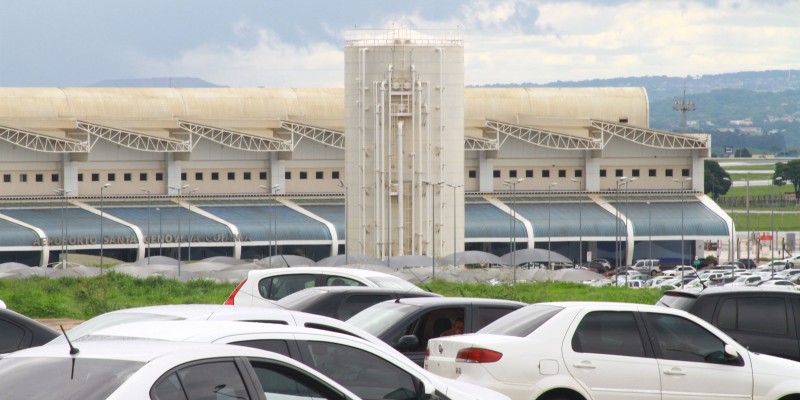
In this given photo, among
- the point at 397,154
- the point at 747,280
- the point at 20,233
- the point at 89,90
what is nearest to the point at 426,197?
the point at 397,154

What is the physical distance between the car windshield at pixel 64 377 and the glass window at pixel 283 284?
1307 centimetres

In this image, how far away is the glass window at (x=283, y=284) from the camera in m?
22.2

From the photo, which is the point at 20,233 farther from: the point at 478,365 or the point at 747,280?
the point at 478,365

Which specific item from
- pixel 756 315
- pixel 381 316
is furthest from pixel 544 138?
pixel 381 316

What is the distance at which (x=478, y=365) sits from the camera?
13.9 meters

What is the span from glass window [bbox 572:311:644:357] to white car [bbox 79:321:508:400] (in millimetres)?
3250

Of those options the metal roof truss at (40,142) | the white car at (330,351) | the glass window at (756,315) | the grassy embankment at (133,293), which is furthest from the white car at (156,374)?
the metal roof truss at (40,142)

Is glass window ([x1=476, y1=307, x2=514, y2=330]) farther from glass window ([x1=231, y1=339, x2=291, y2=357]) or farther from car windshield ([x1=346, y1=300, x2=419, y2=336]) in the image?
glass window ([x1=231, y1=339, x2=291, y2=357])

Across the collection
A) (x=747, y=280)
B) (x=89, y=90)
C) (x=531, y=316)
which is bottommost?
(x=747, y=280)

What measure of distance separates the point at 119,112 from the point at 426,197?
3136 cm

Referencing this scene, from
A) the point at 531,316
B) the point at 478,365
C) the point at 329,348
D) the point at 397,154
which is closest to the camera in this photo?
the point at 329,348

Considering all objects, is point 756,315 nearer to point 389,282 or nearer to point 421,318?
point 421,318

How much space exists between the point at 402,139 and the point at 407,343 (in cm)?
6478

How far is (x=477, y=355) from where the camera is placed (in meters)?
13.9
